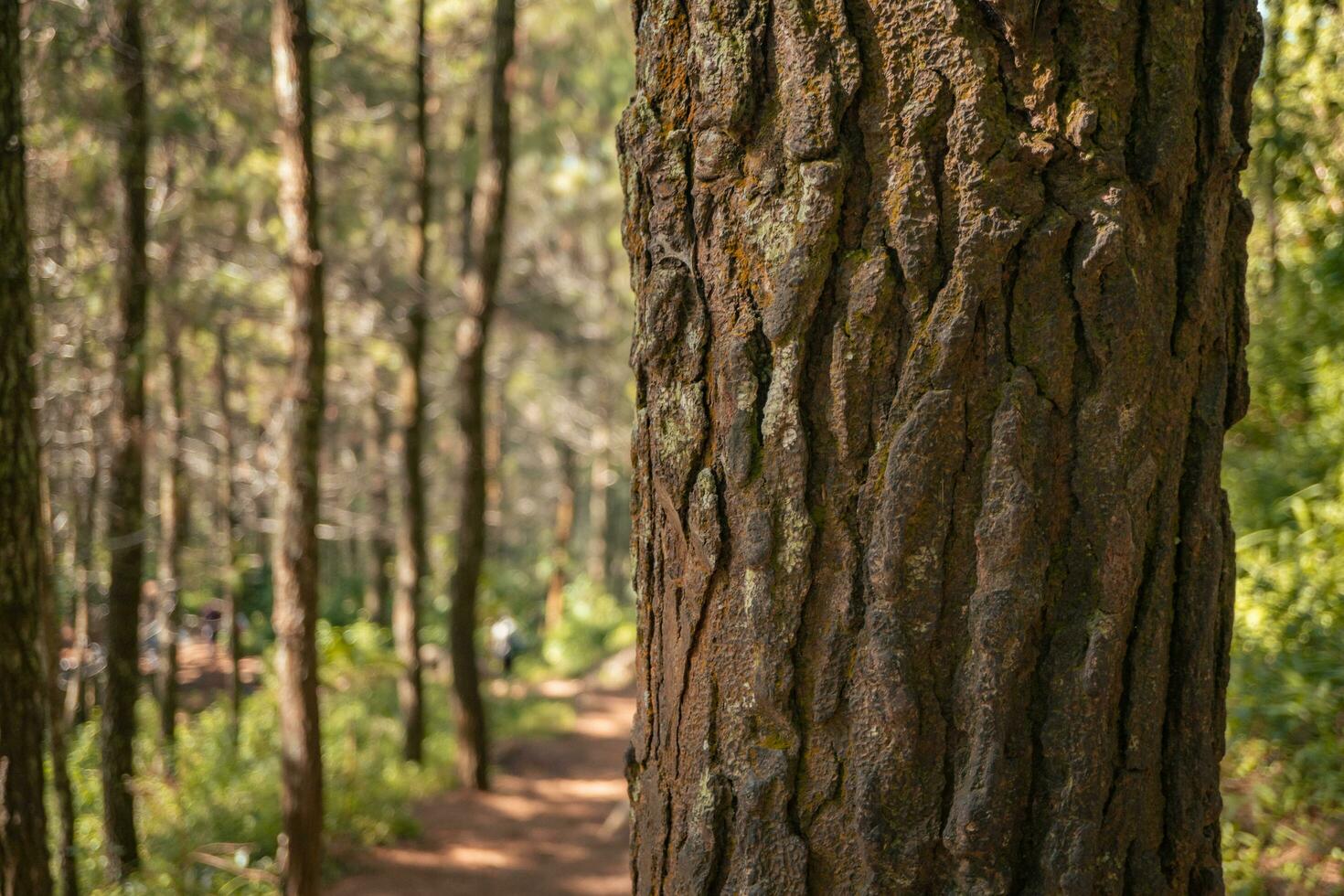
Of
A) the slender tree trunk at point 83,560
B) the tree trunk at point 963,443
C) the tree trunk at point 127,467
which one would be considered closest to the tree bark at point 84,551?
the slender tree trunk at point 83,560

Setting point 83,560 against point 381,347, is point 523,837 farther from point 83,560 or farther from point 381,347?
point 381,347

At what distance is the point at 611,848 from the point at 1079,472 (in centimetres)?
972

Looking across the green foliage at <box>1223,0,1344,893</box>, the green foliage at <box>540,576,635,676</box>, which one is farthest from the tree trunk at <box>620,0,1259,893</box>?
the green foliage at <box>540,576,635,676</box>

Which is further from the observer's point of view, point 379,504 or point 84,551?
point 379,504

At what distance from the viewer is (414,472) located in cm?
1149

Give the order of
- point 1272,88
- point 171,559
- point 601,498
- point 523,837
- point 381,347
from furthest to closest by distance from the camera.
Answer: point 601,498 → point 381,347 → point 171,559 → point 523,837 → point 1272,88

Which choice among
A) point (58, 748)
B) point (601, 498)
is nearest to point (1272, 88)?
point (58, 748)

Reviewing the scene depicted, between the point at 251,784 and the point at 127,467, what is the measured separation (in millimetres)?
3551

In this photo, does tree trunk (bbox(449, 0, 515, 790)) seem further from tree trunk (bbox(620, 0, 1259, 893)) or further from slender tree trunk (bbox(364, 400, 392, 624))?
tree trunk (bbox(620, 0, 1259, 893))

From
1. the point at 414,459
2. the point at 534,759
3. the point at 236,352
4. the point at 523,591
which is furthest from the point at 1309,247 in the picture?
the point at 523,591

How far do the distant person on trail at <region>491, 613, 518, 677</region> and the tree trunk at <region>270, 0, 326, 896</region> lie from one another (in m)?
11.4

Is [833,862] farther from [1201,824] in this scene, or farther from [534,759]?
[534,759]

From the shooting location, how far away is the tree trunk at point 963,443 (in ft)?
4.38

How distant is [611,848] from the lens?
33.0 ft
